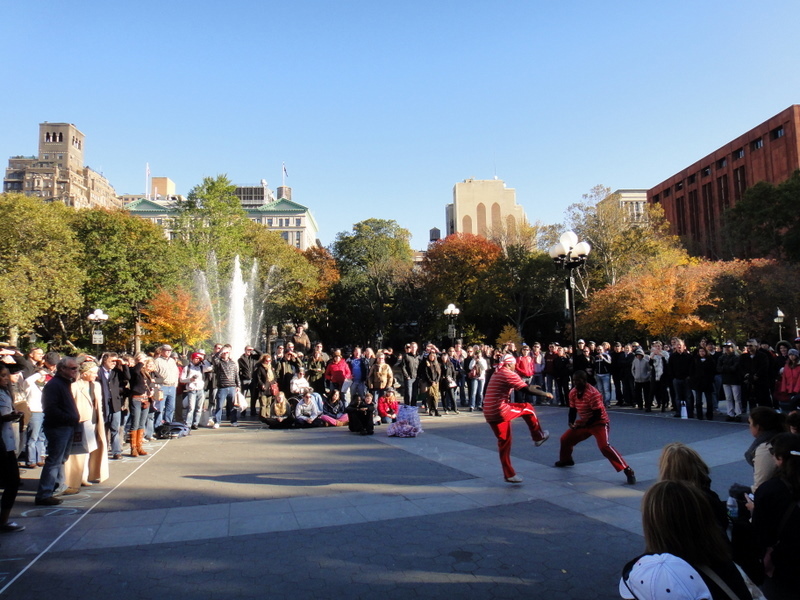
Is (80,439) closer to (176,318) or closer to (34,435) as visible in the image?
(34,435)

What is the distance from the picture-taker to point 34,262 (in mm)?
34344

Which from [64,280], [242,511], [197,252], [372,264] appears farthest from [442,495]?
[372,264]

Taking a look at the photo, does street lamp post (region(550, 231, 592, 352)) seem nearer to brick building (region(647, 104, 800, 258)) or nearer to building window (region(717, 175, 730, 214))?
brick building (region(647, 104, 800, 258))

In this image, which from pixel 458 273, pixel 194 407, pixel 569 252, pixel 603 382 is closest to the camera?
pixel 194 407

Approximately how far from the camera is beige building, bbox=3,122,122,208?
414 ft

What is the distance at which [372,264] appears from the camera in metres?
57.3

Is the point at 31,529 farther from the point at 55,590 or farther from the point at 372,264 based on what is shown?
the point at 372,264

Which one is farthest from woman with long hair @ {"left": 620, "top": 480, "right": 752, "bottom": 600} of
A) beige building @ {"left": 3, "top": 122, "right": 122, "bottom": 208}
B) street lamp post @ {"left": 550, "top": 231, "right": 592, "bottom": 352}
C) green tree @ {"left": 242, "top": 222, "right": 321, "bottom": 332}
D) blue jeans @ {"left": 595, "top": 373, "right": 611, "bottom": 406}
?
beige building @ {"left": 3, "top": 122, "right": 122, "bottom": 208}

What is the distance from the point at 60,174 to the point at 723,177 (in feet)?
426

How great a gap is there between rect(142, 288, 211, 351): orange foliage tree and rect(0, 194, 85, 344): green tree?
219 inches

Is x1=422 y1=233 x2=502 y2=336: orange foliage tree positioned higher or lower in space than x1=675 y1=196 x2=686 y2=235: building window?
lower

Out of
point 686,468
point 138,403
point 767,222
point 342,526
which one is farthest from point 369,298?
point 686,468

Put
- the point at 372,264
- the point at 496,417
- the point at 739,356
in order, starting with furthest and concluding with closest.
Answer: the point at 372,264 < the point at 739,356 < the point at 496,417

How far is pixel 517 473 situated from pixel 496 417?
111cm
